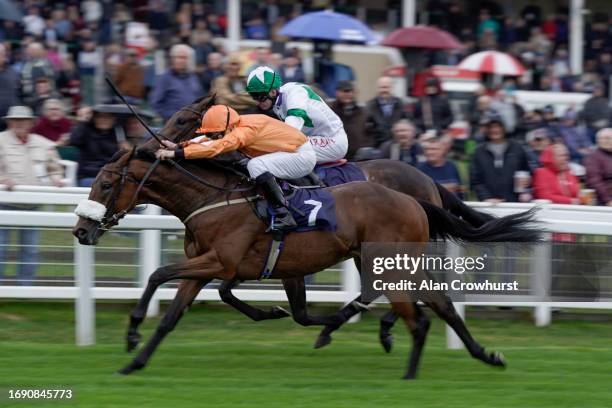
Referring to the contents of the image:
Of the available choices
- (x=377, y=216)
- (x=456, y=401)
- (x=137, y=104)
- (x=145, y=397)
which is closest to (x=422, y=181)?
→ (x=377, y=216)

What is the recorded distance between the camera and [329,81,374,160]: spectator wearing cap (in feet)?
35.0

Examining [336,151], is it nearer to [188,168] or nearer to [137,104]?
[188,168]

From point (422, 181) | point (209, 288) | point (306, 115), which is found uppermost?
point (306, 115)

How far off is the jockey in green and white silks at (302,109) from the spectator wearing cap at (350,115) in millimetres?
1918

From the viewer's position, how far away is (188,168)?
780 cm

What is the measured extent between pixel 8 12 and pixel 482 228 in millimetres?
8326

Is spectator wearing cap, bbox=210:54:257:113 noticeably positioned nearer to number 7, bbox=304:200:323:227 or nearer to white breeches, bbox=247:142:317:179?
white breeches, bbox=247:142:317:179

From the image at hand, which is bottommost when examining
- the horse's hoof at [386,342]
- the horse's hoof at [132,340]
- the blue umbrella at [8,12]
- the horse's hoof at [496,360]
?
the horse's hoof at [386,342]

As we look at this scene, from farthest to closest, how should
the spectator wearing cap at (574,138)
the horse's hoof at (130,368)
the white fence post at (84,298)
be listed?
the spectator wearing cap at (574,138), the white fence post at (84,298), the horse's hoof at (130,368)

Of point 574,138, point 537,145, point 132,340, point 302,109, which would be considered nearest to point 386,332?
point 302,109

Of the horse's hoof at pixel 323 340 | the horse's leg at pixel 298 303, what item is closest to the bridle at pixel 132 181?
the horse's leg at pixel 298 303

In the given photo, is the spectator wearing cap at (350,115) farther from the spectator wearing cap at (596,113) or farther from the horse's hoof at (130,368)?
the spectator wearing cap at (596,113)

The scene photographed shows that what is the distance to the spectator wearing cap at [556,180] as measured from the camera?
422 inches

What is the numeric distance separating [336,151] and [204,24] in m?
8.32
